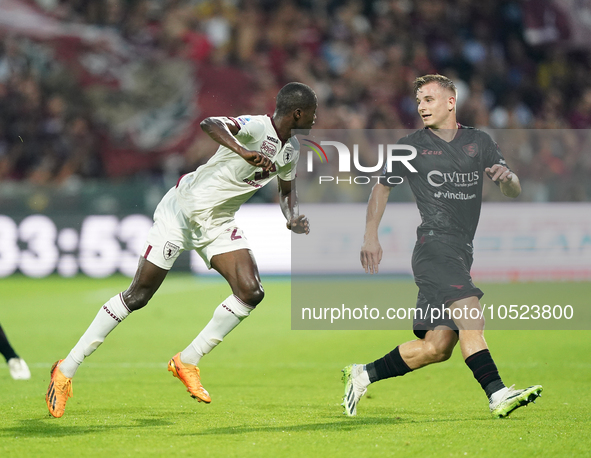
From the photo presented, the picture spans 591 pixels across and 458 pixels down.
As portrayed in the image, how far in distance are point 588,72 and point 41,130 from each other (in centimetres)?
1212

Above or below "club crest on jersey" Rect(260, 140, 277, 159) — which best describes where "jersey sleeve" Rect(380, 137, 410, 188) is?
below

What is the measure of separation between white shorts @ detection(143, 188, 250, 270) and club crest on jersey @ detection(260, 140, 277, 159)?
598 mm

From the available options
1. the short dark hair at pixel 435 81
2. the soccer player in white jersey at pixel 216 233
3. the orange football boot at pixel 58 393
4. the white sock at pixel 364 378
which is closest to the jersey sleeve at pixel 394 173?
the short dark hair at pixel 435 81

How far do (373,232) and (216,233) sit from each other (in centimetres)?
117

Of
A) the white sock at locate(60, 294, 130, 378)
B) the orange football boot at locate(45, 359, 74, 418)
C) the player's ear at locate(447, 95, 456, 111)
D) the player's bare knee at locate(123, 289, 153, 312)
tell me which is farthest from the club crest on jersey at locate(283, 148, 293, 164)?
the orange football boot at locate(45, 359, 74, 418)

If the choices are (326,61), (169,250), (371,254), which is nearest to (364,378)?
(371,254)

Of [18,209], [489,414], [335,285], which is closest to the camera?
[489,414]

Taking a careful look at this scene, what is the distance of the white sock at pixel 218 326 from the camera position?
5.93m

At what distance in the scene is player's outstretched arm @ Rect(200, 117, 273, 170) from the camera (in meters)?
5.29

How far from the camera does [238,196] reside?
6086mm

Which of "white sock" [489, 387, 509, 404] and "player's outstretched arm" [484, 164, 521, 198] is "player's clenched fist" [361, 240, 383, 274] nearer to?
"player's outstretched arm" [484, 164, 521, 198]

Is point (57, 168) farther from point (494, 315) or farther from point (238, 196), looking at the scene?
point (238, 196)

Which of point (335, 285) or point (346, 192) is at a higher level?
point (346, 192)

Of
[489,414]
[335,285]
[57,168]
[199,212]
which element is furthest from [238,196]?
[57,168]
